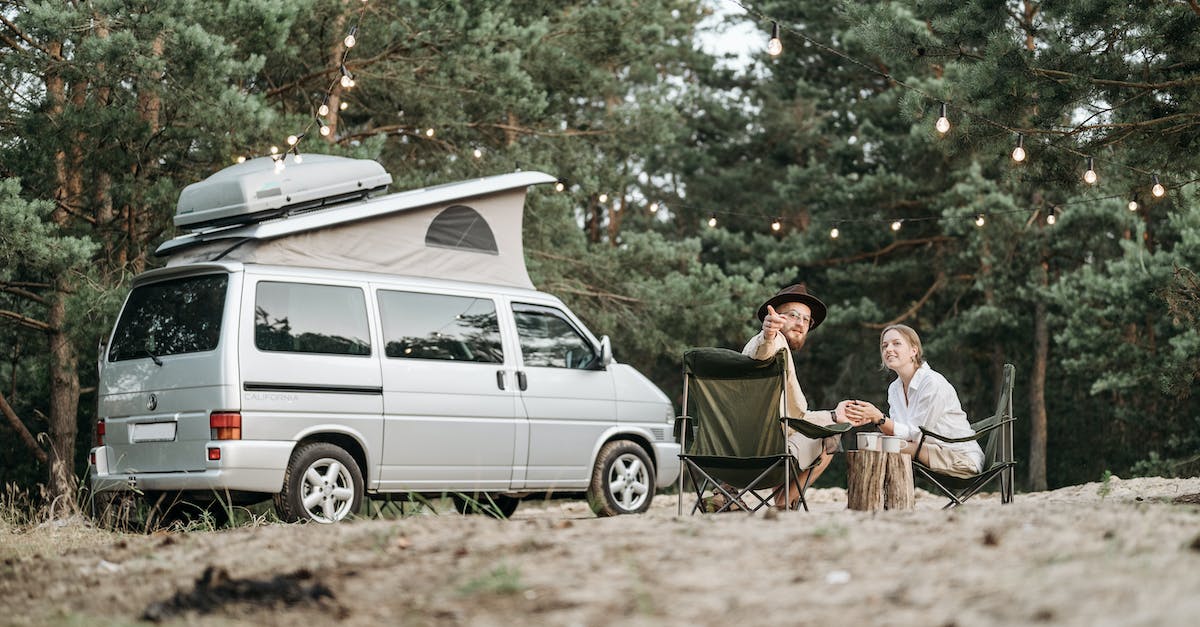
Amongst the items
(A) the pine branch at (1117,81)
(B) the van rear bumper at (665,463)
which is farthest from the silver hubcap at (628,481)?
(A) the pine branch at (1117,81)

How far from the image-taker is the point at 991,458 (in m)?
7.71

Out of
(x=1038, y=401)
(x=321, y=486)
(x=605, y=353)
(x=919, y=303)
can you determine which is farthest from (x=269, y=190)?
(x=1038, y=401)

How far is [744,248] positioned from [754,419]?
16.9 metres

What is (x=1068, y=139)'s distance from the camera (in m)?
9.88

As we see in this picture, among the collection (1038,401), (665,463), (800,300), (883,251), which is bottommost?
(665,463)

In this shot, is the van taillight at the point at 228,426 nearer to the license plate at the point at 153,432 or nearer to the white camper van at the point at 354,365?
the white camper van at the point at 354,365

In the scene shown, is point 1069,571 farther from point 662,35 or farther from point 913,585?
point 662,35

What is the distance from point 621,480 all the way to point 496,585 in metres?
5.80

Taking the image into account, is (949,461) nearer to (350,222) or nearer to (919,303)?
(350,222)

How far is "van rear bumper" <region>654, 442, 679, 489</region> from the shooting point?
9828mm

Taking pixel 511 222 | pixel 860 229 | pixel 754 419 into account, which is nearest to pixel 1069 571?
pixel 754 419

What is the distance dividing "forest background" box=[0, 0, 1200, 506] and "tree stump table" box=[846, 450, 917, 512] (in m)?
3.58

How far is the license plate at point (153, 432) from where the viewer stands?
772 centimetres

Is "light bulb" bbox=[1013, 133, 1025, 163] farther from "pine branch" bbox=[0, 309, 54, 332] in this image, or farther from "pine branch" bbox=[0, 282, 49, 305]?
"pine branch" bbox=[0, 309, 54, 332]
